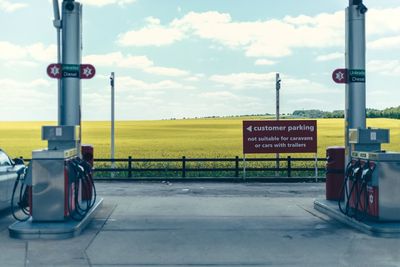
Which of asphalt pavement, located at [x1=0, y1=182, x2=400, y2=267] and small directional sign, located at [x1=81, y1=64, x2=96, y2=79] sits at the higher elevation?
small directional sign, located at [x1=81, y1=64, x2=96, y2=79]

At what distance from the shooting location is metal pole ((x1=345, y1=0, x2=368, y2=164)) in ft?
39.8

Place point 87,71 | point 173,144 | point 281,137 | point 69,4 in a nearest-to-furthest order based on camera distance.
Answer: point 69,4 < point 87,71 < point 281,137 < point 173,144

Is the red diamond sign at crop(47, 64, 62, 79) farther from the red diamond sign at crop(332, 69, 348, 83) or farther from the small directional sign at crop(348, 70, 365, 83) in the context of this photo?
the small directional sign at crop(348, 70, 365, 83)

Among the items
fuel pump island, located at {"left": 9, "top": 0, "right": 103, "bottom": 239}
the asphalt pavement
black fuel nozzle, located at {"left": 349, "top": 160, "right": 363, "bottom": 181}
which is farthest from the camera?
black fuel nozzle, located at {"left": 349, "top": 160, "right": 363, "bottom": 181}

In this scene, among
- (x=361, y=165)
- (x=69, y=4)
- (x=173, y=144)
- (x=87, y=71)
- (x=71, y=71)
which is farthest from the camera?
(x=173, y=144)

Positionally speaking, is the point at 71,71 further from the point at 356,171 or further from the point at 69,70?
the point at 356,171

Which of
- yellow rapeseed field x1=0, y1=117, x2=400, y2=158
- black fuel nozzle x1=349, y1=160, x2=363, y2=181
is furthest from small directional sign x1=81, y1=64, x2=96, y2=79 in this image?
yellow rapeseed field x1=0, y1=117, x2=400, y2=158

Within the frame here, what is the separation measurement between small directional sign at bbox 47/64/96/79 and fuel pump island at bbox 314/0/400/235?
550 cm

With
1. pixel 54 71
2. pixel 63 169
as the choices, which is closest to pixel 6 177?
pixel 63 169

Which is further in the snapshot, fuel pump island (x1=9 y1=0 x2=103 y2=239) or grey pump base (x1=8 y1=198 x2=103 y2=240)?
fuel pump island (x1=9 y1=0 x2=103 y2=239)

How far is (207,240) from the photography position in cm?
948

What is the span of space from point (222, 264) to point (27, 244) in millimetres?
3572

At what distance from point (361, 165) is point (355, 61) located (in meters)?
2.61

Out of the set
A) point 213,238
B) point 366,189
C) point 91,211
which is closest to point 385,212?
point 366,189
